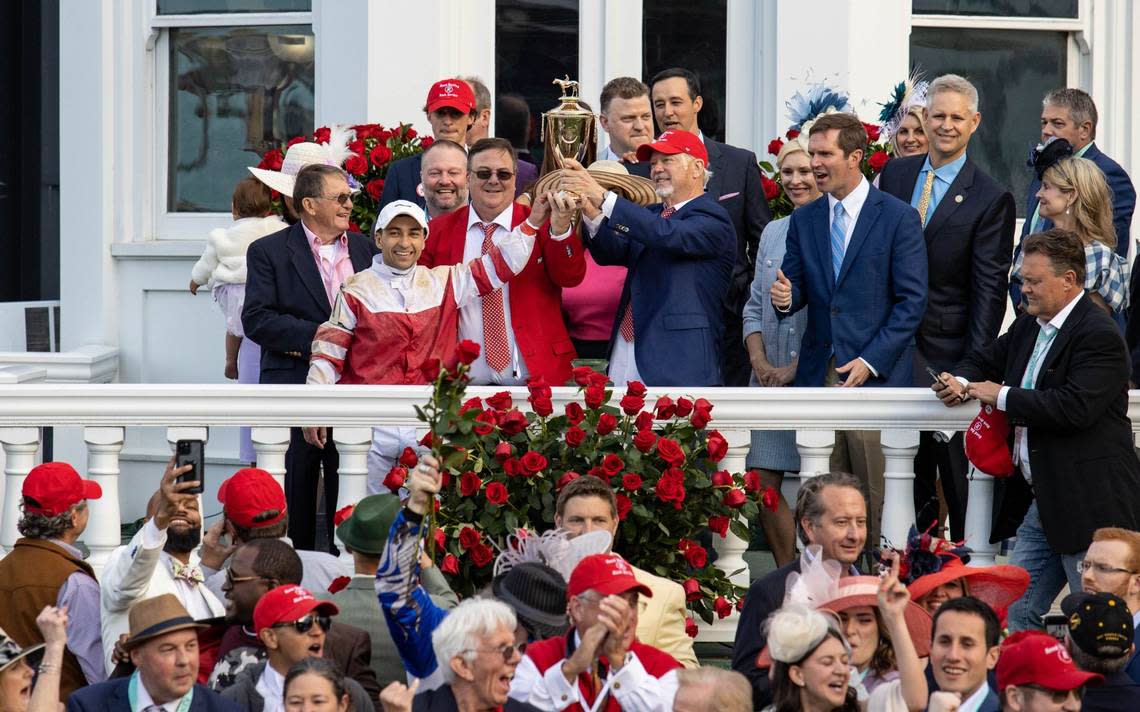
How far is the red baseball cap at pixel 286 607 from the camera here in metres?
6.00

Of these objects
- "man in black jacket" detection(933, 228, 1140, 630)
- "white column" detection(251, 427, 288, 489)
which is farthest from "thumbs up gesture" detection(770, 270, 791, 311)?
"white column" detection(251, 427, 288, 489)

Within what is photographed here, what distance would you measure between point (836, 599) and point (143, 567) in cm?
222

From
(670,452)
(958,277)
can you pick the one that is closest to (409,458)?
(670,452)

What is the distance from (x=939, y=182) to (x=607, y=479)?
2127 millimetres

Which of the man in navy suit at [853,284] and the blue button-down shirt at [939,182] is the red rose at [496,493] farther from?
the blue button-down shirt at [939,182]

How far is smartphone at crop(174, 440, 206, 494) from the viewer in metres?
6.66

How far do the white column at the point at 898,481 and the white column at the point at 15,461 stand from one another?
10.4 feet

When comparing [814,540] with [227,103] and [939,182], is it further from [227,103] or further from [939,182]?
[227,103]

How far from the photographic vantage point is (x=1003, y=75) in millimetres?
11031

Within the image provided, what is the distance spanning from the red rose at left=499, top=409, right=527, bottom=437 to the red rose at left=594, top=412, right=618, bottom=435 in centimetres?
27

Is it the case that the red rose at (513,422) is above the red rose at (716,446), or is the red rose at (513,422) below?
above

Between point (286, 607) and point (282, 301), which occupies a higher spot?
point (282, 301)

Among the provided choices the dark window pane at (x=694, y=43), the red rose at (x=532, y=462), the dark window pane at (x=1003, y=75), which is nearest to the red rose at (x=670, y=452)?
the red rose at (x=532, y=462)

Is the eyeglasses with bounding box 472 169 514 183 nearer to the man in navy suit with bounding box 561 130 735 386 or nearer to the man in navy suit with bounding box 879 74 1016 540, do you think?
the man in navy suit with bounding box 561 130 735 386
